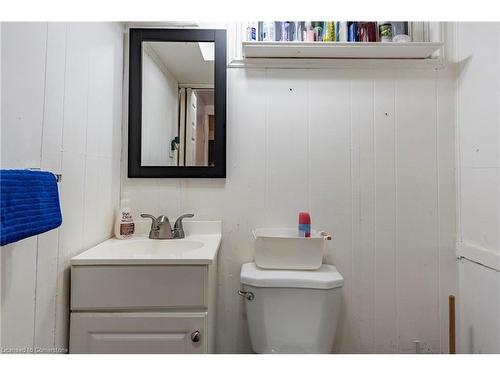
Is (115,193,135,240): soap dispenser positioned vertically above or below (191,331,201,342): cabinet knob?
above

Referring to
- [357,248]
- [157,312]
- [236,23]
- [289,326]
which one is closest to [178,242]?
[157,312]

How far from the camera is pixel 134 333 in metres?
0.81

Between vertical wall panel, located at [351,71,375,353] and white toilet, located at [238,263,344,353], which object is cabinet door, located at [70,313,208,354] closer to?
white toilet, located at [238,263,344,353]

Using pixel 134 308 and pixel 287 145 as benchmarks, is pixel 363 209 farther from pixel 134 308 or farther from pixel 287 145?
pixel 134 308

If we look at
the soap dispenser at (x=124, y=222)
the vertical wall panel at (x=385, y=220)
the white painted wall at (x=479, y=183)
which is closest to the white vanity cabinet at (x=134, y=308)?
the soap dispenser at (x=124, y=222)

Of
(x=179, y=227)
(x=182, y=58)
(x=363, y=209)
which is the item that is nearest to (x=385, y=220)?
(x=363, y=209)

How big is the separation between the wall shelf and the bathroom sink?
761 millimetres

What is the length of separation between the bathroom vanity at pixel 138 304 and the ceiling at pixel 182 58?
0.83 meters

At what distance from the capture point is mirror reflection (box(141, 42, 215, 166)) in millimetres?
1236

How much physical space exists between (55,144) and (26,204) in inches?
10.8

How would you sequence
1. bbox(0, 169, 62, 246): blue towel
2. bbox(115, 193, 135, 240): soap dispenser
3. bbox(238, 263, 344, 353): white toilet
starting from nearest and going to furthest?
bbox(0, 169, 62, 246): blue towel < bbox(238, 263, 344, 353): white toilet < bbox(115, 193, 135, 240): soap dispenser

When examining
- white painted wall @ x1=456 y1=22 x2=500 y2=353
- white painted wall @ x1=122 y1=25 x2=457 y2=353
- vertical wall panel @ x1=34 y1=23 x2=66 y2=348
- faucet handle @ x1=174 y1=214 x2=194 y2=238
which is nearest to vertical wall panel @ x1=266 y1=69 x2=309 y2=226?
white painted wall @ x1=122 y1=25 x2=457 y2=353

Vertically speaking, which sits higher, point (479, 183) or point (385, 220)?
point (479, 183)

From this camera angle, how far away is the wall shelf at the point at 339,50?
1.15 meters
